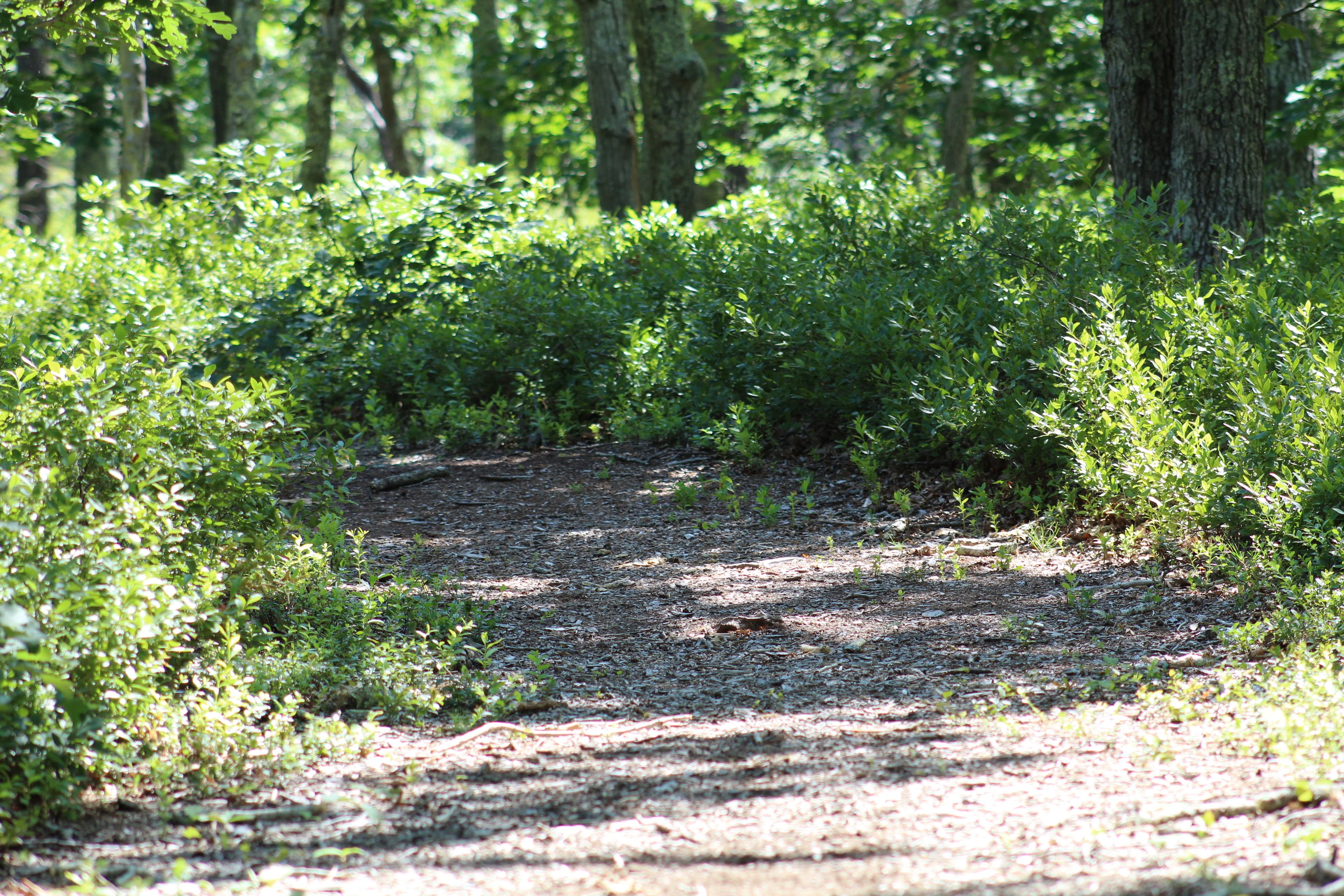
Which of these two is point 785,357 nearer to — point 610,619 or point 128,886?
point 610,619

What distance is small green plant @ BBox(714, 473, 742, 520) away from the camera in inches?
231

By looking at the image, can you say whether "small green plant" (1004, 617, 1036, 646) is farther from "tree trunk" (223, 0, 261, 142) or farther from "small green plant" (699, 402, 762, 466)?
"tree trunk" (223, 0, 261, 142)

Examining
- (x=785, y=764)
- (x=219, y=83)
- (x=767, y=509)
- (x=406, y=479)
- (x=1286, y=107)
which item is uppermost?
(x=219, y=83)

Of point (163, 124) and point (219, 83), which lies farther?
point (163, 124)

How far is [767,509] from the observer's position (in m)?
5.72

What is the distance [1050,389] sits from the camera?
559cm

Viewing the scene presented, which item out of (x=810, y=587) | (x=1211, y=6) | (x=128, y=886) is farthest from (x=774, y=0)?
(x=128, y=886)

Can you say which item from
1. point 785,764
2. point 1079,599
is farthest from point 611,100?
point 785,764

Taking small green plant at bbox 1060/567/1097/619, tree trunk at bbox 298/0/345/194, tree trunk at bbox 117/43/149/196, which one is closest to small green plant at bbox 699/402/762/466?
small green plant at bbox 1060/567/1097/619

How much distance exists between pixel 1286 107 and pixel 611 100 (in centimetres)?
614

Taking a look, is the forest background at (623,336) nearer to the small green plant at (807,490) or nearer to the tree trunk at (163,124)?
the small green plant at (807,490)

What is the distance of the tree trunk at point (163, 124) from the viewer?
15.9m

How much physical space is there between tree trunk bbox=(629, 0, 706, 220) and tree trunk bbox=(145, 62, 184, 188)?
22.8ft

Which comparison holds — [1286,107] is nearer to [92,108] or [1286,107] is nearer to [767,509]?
[767,509]
